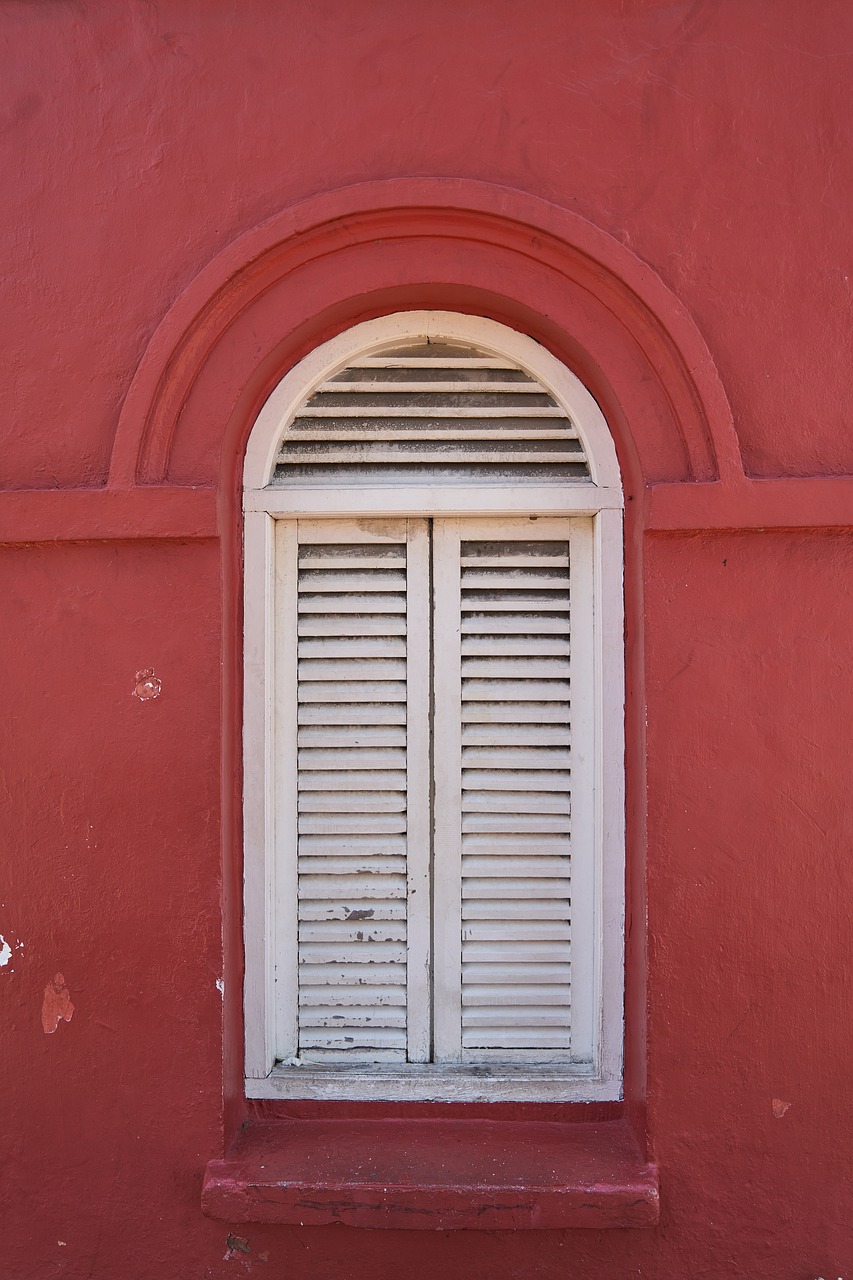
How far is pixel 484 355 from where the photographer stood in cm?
270

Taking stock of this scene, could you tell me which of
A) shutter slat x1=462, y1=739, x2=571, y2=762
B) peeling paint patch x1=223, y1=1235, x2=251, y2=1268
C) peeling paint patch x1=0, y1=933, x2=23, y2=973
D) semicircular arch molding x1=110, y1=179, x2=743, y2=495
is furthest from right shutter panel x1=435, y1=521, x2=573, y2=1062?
peeling paint patch x1=0, y1=933, x2=23, y2=973

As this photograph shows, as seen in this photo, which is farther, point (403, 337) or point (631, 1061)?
point (403, 337)

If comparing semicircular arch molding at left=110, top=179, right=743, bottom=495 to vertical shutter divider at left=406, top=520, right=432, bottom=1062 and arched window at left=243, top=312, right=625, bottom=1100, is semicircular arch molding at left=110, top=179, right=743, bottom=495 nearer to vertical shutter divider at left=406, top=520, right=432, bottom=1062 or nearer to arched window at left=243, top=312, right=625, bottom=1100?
arched window at left=243, top=312, right=625, bottom=1100

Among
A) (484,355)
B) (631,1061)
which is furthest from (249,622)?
(631,1061)

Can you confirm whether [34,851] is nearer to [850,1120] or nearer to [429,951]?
[429,951]

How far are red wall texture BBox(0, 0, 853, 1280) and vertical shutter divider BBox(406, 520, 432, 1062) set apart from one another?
0.54 m

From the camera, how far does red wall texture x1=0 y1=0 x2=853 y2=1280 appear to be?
7.80 ft

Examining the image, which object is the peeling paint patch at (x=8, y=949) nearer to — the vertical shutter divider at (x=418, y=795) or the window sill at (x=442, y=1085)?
the window sill at (x=442, y=1085)

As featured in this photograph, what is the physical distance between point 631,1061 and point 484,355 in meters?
2.19

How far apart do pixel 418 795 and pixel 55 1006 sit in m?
1.20

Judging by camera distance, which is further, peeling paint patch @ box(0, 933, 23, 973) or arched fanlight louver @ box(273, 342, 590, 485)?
arched fanlight louver @ box(273, 342, 590, 485)

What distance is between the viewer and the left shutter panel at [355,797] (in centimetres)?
264

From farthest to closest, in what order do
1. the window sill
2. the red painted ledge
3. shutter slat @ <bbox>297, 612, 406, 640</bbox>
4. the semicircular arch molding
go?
shutter slat @ <bbox>297, 612, 406, 640</bbox>
the window sill
the semicircular arch molding
the red painted ledge

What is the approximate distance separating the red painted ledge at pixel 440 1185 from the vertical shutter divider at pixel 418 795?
0.32 m
